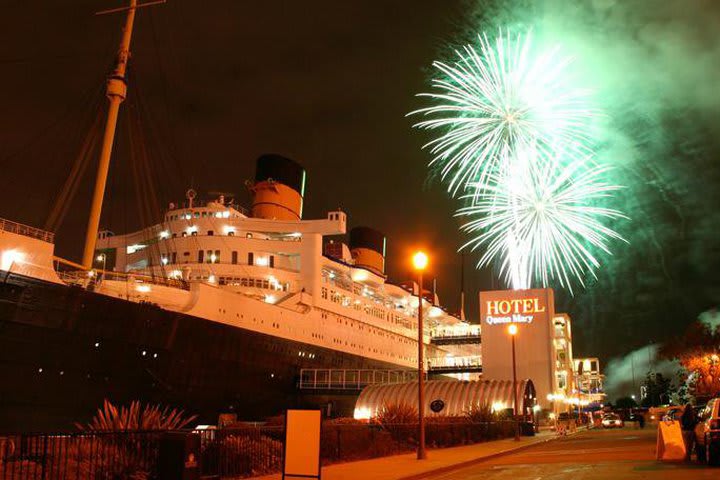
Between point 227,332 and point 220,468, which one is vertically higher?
point 227,332

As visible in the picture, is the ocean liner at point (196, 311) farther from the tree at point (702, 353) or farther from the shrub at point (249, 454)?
the tree at point (702, 353)

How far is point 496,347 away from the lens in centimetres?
6450

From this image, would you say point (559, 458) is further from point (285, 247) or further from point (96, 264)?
point (96, 264)

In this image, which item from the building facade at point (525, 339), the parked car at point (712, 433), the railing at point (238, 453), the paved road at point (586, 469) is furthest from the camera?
the building facade at point (525, 339)

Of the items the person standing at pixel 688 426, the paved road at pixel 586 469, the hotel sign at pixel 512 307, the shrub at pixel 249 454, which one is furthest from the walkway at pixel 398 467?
the hotel sign at pixel 512 307

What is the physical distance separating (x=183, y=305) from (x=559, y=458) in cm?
2188

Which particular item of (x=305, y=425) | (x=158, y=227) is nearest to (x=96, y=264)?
(x=158, y=227)

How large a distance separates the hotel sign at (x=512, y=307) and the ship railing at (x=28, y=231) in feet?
153

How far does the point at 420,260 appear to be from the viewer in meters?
19.1

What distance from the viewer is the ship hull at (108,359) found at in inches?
940

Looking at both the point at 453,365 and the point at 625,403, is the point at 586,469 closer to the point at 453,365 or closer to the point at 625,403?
the point at 453,365

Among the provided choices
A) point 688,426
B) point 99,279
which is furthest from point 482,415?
point 99,279

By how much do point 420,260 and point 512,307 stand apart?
4812 cm

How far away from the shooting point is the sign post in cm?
1076
